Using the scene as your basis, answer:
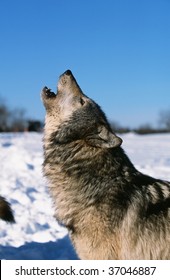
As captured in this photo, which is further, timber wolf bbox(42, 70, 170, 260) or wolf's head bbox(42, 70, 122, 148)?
wolf's head bbox(42, 70, 122, 148)

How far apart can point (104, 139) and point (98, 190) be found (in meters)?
0.52

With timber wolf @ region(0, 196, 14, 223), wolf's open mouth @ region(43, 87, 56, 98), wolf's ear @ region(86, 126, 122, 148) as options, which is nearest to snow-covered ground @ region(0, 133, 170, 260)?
timber wolf @ region(0, 196, 14, 223)

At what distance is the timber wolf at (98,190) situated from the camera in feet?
16.0

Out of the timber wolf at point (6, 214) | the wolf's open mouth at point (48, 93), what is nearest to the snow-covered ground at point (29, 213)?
the timber wolf at point (6, 214)

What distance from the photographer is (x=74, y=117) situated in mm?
5344

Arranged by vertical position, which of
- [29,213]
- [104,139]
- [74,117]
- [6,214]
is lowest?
[29,213]

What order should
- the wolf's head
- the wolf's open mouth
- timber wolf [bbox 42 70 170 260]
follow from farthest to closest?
the wolf's open mouth, the wolf's head, timber wolf [bbox 42 70 170 260]

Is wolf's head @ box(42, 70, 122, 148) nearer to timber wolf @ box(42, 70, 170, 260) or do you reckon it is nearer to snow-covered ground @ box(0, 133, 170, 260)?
timber wolf @ box(42, 70, 170, 260)

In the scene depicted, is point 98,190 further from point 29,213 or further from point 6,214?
point 29,213

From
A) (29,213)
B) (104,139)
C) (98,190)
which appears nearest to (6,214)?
(98,190)

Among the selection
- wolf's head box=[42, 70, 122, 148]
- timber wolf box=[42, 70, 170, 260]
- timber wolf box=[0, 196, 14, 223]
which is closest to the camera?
timber wolf box=[42, 70, 170, 260]

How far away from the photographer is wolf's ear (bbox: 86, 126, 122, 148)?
4.97 meters

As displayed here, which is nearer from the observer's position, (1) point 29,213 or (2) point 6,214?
(2) point 6,214
